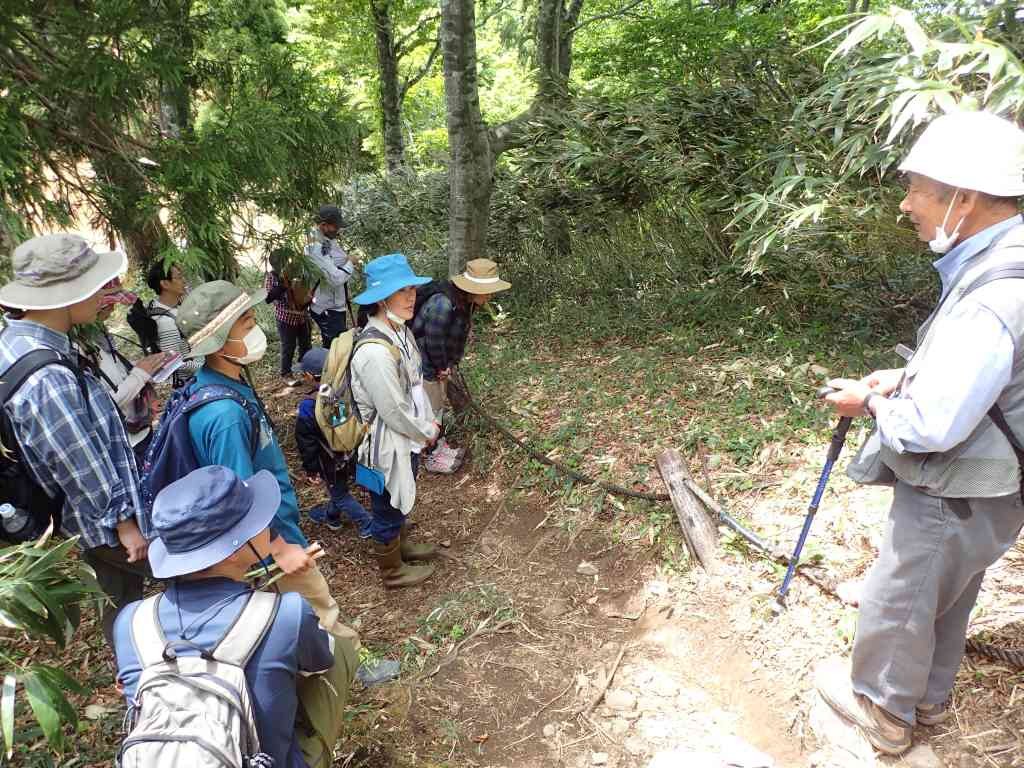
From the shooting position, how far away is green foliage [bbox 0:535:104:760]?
66.5 inches

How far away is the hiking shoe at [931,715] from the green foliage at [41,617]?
3.18m

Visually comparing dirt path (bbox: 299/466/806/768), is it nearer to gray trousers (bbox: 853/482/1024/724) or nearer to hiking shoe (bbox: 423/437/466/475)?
gray trousers (bbox: 853/482/1024/724)

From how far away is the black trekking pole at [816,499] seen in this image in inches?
117

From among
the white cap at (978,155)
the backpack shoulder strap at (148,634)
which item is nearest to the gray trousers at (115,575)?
the backpack shoulder strap at (148,634)

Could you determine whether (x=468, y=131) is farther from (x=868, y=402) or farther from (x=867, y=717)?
(x=867, y=717)

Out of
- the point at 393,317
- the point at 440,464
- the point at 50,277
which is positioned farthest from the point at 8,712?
the point at 440,464

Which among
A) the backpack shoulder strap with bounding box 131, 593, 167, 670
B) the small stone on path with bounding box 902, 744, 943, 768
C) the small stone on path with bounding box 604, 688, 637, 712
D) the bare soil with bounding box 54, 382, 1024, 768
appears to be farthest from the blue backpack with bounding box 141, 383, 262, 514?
the small stone on path with bounding box 902, 744, 943, 768

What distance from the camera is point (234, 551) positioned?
2039mm

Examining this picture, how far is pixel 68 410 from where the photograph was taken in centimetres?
270

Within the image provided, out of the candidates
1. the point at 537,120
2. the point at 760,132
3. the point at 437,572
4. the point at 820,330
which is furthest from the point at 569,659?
the point at 537,120

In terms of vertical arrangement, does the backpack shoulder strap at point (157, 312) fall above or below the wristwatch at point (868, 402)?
below

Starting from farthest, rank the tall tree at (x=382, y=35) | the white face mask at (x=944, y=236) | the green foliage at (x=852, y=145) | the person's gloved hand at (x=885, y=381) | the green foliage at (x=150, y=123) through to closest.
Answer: the tall tree at (x=382, y=35), the green foliage at (x=852, y=145), the green foliage at (x=150, y=123), the person's gloved hand at (x=885, y=381), the white face mask at (x=944, y=236)

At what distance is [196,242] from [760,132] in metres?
4.90

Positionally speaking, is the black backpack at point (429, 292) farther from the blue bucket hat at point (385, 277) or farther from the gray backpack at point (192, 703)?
the gray backpack at point (192, 703)
